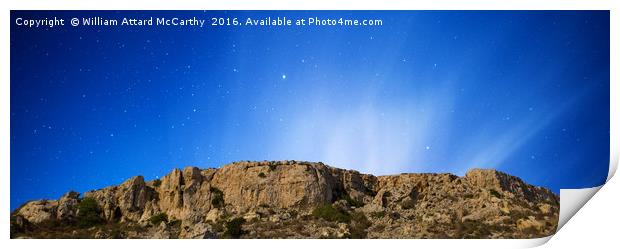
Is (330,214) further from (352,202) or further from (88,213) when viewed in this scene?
(88,213)

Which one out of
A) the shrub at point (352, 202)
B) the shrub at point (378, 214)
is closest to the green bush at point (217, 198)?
the shrub at point (352, 202)

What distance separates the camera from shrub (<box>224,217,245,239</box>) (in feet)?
104

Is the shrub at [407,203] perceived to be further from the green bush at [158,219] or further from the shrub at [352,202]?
the green bush at [158,219]

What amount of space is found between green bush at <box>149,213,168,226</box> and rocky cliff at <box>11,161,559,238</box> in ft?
0.24

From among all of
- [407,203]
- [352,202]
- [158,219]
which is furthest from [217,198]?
[407,203]

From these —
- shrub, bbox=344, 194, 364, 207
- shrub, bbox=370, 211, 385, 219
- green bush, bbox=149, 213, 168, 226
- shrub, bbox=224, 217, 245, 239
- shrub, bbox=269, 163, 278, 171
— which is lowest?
shrub, bbox=224, 217, 245, 239

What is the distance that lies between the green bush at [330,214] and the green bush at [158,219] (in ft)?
23.3

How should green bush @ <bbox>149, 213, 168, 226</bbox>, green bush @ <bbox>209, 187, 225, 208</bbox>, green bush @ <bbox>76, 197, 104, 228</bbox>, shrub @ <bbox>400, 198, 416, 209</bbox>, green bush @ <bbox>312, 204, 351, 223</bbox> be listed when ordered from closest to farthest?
green bush @ <bbox>312, 204, 351, 223</bbox> < green bush @ <bbox>76, 197, 104, 228</bbox> < green bush @ <bbox>149, 213, 168, 226</bbox> < shrub @ <bbox>400, 198, 416, 209</bbox> < green bush @ <bbox>209, 187, 225, 208</bbox>

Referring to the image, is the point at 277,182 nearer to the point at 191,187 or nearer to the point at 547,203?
the point at 191,187

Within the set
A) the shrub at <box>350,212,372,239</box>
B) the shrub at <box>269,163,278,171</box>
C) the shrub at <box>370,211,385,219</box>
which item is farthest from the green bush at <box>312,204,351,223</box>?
the shrub at <box>269,163,278,171</box>

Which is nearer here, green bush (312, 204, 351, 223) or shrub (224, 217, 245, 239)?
shrub (224, 217, 245, 239)

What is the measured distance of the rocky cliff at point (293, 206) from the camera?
104 ft

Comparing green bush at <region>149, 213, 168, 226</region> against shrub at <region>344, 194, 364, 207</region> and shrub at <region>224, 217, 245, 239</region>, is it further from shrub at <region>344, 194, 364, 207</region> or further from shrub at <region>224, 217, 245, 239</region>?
shrub at <region>344, 194, 364, 207</region>
